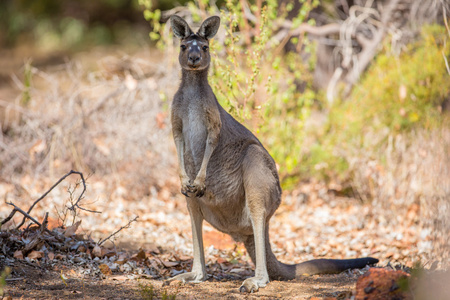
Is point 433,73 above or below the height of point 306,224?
above

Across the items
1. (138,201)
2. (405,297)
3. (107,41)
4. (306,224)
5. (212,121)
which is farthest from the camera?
(107,41)

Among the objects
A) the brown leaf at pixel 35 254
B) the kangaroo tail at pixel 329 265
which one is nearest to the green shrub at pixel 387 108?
the kangaroo tail at pixel 329 265

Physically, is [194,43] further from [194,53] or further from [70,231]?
[70,231]

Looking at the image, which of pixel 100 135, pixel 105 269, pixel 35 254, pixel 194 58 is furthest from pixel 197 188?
pixel 100 135

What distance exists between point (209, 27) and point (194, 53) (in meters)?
0.37

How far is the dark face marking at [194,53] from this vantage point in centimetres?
395

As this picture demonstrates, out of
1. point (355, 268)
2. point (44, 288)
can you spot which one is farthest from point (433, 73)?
point (44, 288)

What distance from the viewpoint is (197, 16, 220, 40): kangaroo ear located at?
4.11m

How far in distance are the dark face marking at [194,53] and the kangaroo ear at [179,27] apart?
5cm

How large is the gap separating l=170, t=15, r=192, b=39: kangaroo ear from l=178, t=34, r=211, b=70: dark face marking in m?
0.05

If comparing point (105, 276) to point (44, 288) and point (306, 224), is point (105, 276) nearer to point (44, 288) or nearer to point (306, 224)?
point (44, 288)

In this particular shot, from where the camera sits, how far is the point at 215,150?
13.8ft

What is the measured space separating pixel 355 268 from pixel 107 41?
1539cm

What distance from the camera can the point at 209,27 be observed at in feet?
13.7
